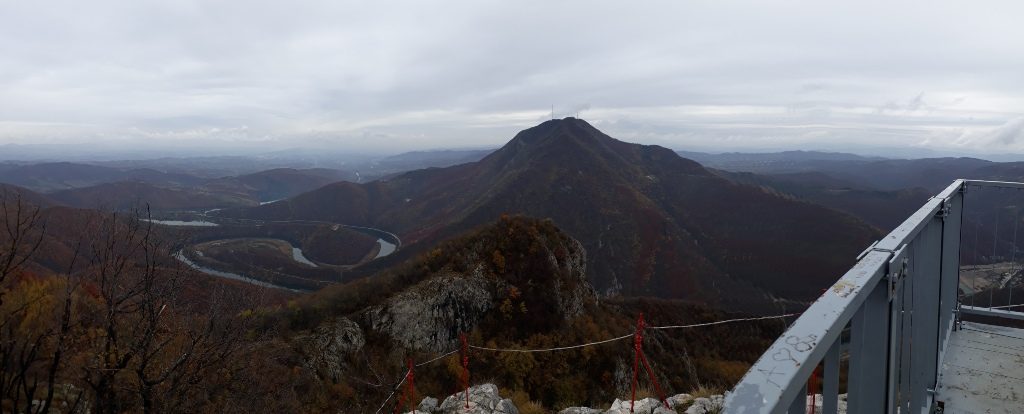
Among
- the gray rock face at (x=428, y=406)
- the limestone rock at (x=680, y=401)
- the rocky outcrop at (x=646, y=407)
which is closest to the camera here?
the rocky outcrop at (x=646, y=407)

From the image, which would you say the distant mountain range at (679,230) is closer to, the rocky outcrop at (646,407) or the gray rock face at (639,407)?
the rocky outcrop at (646,407)

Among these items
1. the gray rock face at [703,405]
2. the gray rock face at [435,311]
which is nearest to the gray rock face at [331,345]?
the gray rock face at [435,311]

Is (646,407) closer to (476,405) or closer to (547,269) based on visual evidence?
(476,405)

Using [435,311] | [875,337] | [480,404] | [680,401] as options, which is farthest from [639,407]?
[435,311]

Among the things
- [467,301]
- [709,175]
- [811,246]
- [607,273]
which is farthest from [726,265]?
[467,301]

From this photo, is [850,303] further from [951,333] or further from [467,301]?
[467,301]
